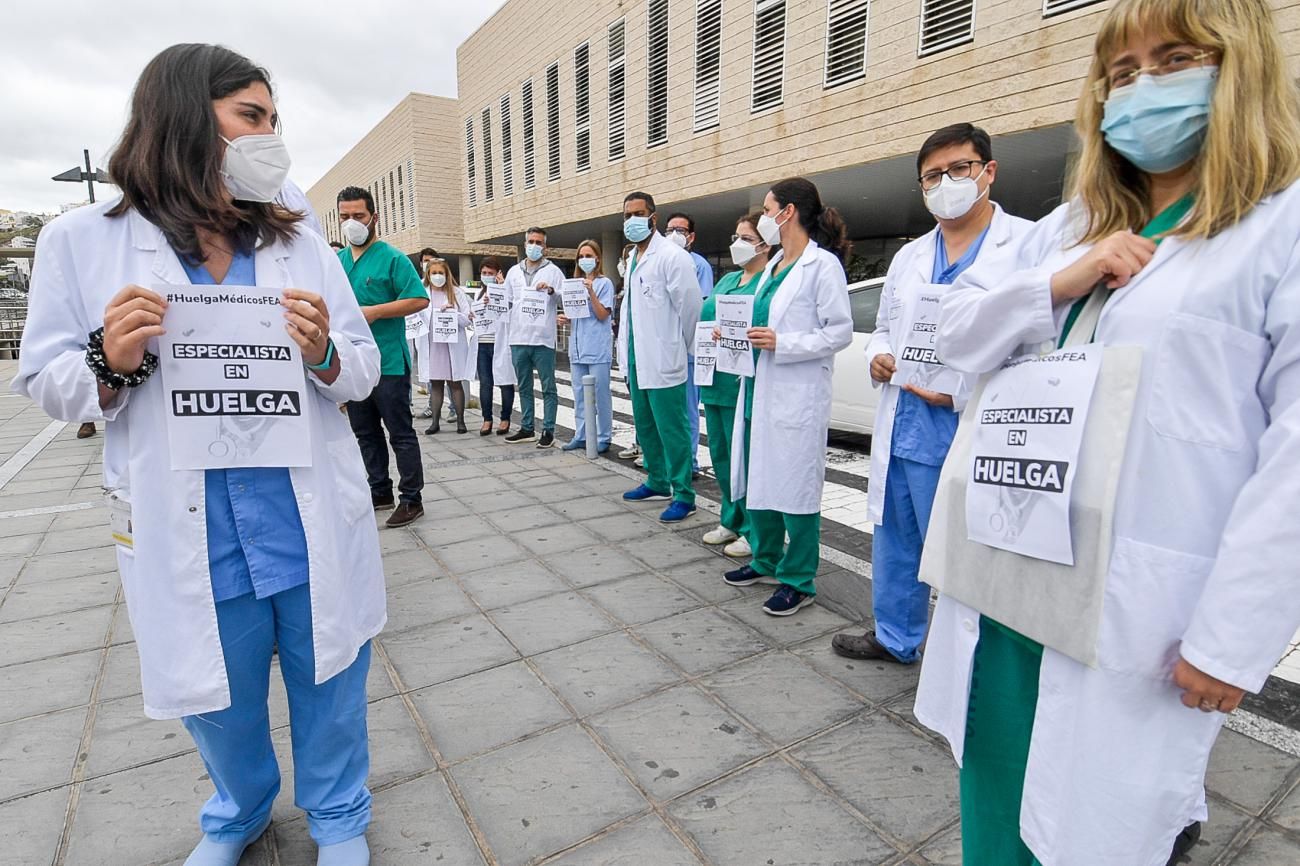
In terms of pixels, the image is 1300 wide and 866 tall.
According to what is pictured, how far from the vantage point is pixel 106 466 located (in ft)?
5.33

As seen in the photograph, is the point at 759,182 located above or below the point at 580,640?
above

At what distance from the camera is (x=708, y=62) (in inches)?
595

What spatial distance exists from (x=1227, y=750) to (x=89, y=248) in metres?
3.50

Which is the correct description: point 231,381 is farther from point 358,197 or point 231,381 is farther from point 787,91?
point 787,91

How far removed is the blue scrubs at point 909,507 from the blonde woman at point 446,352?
20.2ft

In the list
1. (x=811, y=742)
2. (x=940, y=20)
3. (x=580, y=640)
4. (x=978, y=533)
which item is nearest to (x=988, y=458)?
(x=978, y=533)

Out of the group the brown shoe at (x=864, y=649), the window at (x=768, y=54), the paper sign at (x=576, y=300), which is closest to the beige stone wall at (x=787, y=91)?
the window at (x=768, y=54)

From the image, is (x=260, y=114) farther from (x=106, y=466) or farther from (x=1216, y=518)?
(x=1216, y=518)

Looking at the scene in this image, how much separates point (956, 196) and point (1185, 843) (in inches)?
81.8

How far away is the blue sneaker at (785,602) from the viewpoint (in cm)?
341

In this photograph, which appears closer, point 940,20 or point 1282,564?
point 1282,564

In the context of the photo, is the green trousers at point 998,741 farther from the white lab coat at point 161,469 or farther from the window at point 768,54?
the window at point 768,54

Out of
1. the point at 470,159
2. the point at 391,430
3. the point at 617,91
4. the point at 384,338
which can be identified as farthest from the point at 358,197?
the point at 470,159

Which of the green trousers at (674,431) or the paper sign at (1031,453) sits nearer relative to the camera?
the paper sign at (1031,453)
